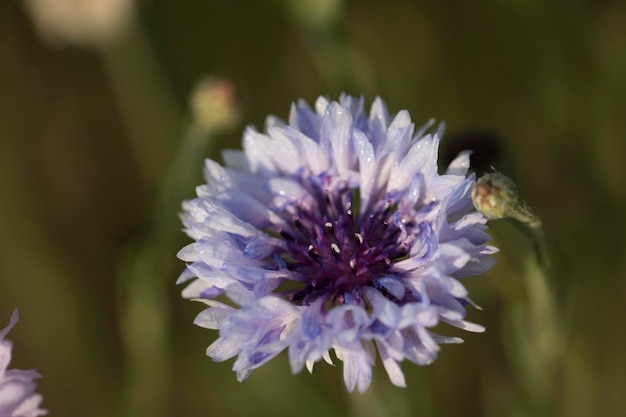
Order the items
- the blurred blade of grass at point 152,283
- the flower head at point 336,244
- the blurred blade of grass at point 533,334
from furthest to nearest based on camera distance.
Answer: the blurred blade of grass at point 152,283
the blurred blade of grass at point 533,334
the flower head at point 336,244

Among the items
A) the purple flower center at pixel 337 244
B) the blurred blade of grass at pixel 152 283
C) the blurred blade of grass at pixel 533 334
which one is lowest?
the blurred blade of grass at pixel 533 334

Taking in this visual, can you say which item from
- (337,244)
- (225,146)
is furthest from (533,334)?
(225,146)

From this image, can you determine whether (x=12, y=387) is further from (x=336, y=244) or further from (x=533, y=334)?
(x=533, y=334)

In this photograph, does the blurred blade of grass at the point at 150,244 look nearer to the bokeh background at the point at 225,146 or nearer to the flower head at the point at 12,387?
the bokeh background at the point at 225,146

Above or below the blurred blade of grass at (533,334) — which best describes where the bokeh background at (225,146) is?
above

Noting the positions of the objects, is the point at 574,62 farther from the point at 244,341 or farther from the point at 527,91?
the point at 244,341

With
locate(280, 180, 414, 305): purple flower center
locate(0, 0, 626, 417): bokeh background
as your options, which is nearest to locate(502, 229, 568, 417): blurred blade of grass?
→ locate(0, 0, 626, 417): bokeh background

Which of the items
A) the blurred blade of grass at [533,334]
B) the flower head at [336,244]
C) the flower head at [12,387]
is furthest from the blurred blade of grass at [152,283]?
the blurred blade of grass at [533,334]
